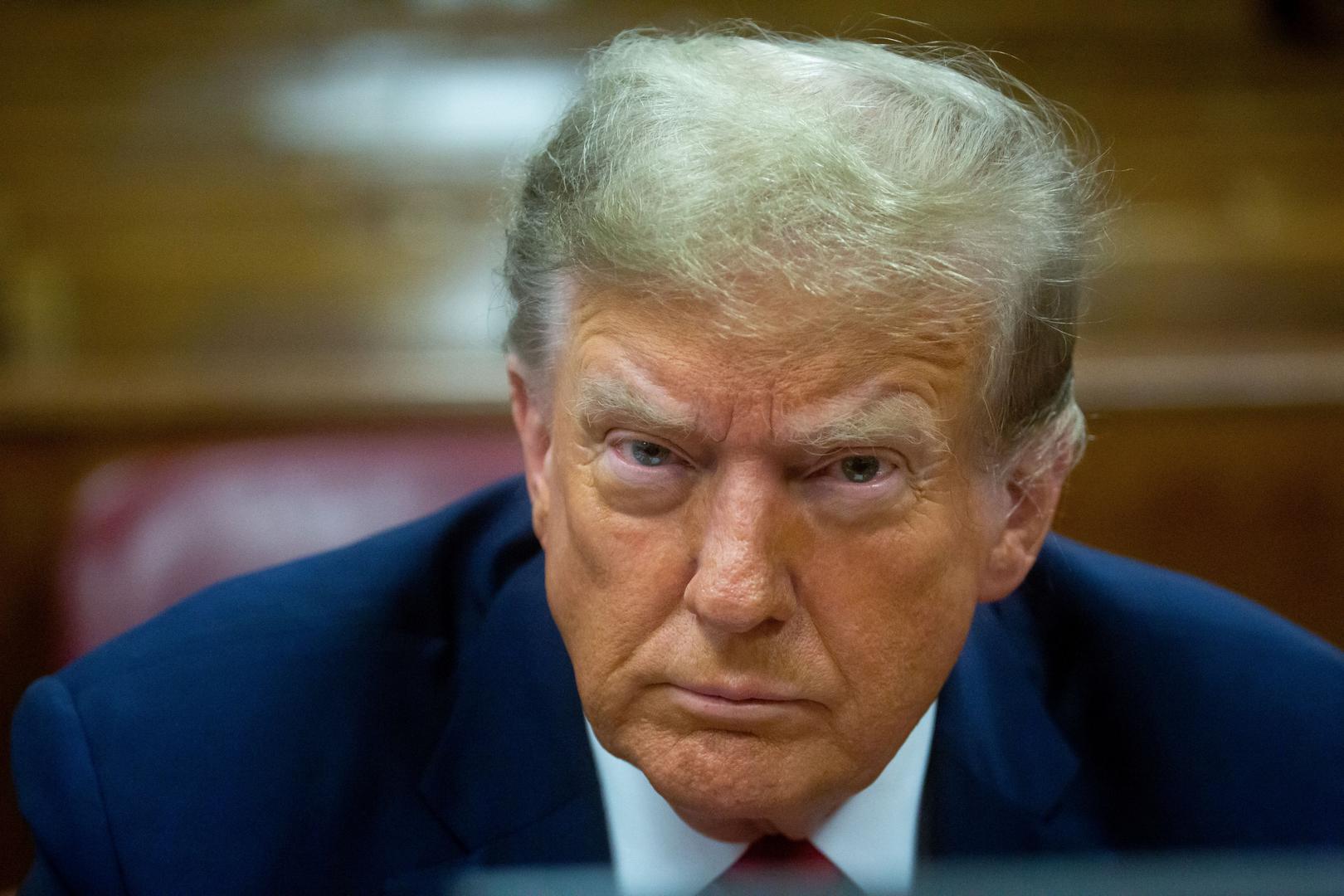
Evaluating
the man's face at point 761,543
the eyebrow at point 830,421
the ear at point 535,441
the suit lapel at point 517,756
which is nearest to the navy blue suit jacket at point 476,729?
the suit lapel at point 517,756

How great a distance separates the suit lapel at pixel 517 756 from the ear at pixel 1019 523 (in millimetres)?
413

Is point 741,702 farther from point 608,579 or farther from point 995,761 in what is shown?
point 995,761

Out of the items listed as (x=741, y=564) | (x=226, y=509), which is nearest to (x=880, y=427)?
(x=741, y=564)

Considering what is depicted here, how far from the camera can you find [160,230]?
2809 millimetres

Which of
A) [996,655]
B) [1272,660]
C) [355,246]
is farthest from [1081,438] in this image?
[355,246]

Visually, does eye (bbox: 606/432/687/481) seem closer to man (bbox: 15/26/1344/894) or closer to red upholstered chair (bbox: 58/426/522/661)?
man (bbox: 15/26/1344/894)

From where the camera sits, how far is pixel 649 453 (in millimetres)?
1034

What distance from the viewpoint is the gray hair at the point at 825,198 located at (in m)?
0.97

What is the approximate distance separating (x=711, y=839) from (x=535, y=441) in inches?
15.2

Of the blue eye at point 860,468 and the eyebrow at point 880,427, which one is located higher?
the eyebrow at point 880,427

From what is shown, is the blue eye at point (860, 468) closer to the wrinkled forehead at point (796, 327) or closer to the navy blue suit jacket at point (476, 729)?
the wrinkled forehead at point (796, 327)

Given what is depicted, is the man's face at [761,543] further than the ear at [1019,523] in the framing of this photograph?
No

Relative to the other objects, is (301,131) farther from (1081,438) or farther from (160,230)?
(1081,438)

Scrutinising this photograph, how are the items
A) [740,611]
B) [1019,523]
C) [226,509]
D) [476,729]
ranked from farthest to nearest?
1. [226,509]
2. [476,729]
3. [1019,523]
4. [740,611]
